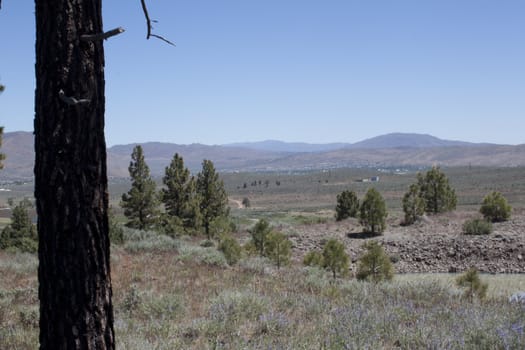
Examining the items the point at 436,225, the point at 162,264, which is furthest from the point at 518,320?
the point at 436,225

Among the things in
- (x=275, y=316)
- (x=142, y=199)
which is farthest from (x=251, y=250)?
(x=275, y=316)

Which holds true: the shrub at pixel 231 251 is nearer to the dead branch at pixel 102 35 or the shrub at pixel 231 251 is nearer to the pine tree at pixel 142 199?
the dead branch at pixel 102 35

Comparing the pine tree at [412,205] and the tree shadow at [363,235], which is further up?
the pine tree at [412,205]

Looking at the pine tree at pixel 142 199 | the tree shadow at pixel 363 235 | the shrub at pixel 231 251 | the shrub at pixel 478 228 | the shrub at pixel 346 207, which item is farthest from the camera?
the shrub at pixel 346 207

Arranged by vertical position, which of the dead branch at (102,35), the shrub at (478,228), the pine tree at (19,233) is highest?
the dead branch at (102,35)

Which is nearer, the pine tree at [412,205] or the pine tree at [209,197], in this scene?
the pine tree at [209,197]

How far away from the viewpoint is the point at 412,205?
3297 centimetres

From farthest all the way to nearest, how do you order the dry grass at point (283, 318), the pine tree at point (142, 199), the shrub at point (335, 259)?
1. the pine tree at point (142, 199)
2. the shrub at point (335, 259)
3. the dry grass at point (283, 318)

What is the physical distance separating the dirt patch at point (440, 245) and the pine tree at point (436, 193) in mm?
5329

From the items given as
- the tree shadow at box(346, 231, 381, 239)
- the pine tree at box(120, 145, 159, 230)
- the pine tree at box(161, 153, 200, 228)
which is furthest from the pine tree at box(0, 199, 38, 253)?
the tree shadow at box(346, 231, 381, 239)

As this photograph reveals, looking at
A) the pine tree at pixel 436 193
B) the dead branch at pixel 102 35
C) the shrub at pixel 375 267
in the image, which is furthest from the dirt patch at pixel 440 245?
the dead branch at pixel 102 35

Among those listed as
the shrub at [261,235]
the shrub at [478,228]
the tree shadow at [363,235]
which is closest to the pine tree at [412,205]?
the tree shadow at [363,235]

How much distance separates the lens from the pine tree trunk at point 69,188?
2807 mm

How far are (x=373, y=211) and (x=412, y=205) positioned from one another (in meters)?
5.35
